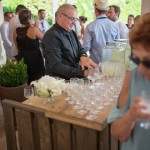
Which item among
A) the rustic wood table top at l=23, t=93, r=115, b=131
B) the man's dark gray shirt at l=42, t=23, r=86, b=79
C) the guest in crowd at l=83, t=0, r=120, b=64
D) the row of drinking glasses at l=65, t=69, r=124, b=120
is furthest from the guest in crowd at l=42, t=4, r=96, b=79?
the guest in crowd at l=83, t=0, r=120, b=64

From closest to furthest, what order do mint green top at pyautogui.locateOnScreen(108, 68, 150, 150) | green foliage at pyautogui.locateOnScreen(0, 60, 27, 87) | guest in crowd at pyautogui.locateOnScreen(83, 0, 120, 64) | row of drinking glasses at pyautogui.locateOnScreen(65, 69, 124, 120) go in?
mint green top at pyautogui.locateOnScreen(108, 68, 150, 150)
row of drinking glasses at pyautogui.locateOnScreen(65, 69, 124, 120)
guest in crowd at pyautogui.locateOnScreen(83, 0, 120, 64)
green foliage at pyautogui.locateOnScreen(0, 60, 27, 87)

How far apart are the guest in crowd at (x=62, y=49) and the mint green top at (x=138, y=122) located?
4.12 feet

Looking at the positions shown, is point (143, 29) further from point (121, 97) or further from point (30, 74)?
point (30, 74)

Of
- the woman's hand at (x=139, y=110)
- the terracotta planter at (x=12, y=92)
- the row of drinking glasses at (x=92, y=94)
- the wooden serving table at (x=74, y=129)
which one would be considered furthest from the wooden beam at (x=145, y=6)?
the woman's hand at (x=139, y=110)

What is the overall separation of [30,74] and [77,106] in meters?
2.59

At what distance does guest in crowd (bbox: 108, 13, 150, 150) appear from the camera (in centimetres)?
90

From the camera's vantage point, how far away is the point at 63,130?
170cm

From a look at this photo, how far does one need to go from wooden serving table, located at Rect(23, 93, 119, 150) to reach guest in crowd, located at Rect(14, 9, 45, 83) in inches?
83.5

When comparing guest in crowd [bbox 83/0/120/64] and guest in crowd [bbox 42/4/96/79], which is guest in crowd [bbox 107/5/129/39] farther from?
guest in crowd [bbox 42/4/96/79]

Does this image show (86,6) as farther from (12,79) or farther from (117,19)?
(12,79)

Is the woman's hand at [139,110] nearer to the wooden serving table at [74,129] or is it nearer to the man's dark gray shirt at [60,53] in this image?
the wooden serving table at [74,129]

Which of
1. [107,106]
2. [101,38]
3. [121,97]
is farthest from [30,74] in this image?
[121,97]

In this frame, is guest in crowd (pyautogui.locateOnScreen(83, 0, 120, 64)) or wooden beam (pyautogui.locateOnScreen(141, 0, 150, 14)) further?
guest in crowd (pyautogui.locateOnScreen(83, 0, 120, 64))

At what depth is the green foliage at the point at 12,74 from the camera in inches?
142
